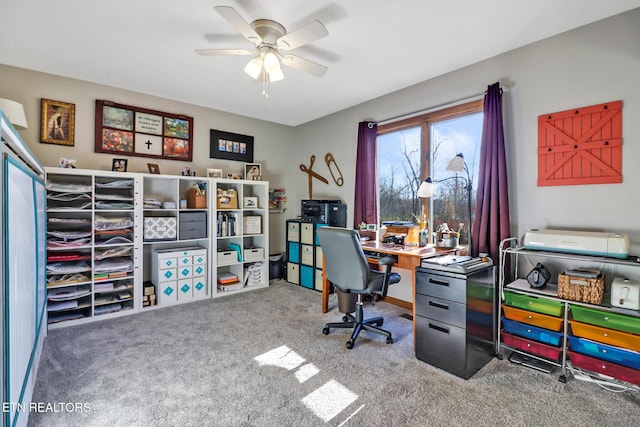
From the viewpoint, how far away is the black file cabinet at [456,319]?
200cm

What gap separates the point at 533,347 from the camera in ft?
6.84

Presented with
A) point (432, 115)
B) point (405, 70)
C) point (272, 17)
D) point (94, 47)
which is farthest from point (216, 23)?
point (432, 115)

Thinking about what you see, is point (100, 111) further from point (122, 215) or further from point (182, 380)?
point (182, 380)

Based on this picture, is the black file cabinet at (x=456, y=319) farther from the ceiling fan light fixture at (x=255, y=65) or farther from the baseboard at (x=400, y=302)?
the ceiling fan light fixture at (x=255, y=65)

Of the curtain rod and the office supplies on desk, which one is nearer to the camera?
the office supplies on desk

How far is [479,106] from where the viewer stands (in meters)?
2.77

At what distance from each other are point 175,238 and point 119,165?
39.3 inches

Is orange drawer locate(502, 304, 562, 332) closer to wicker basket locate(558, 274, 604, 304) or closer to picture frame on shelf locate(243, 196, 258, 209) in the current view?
wicker basket locate(558, 274, 604, 304)

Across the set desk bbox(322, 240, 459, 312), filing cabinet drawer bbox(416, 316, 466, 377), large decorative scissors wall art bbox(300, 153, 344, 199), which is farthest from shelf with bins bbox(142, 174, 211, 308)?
filing cabinet drawer bbox(416, 316, 466, 377)

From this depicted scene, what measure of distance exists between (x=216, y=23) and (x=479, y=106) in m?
2.37

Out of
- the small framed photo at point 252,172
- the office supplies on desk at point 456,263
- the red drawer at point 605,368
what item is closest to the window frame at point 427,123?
the office supplies on desk at point 456,263

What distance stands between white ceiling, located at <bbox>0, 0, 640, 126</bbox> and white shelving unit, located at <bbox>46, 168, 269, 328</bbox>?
1.05m

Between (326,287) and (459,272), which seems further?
(326,287)

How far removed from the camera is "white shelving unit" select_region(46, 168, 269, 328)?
2.84 metres
